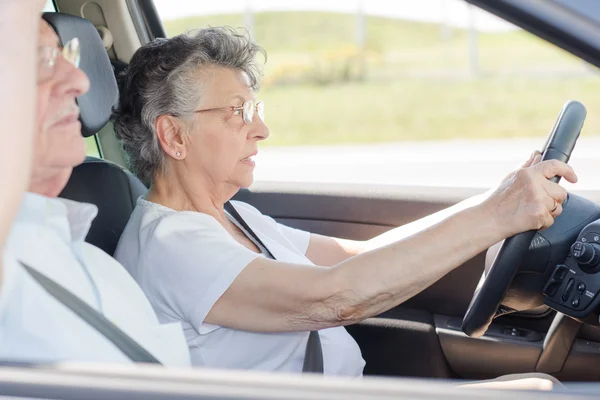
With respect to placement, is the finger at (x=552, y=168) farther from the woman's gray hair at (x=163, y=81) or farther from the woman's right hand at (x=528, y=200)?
the woman's gray hair at (x=163, y=81)

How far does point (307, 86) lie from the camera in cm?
1472

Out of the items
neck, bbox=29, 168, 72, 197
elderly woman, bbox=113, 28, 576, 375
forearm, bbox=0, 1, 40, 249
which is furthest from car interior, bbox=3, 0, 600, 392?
forearm, bbox=0, 1, 40, 249

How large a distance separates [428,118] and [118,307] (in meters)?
11.3

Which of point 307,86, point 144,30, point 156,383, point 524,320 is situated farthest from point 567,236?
point 307,86

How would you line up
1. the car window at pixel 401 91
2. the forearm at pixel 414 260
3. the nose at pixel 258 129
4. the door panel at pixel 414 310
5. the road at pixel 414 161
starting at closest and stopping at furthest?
the forearm at pixel 414 260
the nose at pixel 258 129
the door panel at pixel 414 310
the road at pixel 414 161
the car window at pixel 401 91

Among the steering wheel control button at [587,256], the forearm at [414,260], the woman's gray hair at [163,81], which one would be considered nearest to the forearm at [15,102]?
the forearm at [414,260]

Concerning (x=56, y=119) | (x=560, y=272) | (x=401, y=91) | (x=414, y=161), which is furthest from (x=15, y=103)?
(x=401, y=91)

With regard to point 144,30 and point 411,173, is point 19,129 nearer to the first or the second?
point 144,30

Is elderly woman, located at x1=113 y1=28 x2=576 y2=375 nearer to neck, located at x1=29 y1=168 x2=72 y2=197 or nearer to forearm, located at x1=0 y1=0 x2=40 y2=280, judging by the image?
neck, located at x1=29 y1=168 x2=72 y2=197

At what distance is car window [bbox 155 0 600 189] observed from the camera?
8.30 m

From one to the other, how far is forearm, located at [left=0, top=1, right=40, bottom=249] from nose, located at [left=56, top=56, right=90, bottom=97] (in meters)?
0.24

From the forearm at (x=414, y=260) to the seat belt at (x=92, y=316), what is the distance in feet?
2.05

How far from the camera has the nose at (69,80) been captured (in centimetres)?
137

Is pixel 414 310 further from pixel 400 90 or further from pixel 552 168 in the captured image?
pixel 400 90
